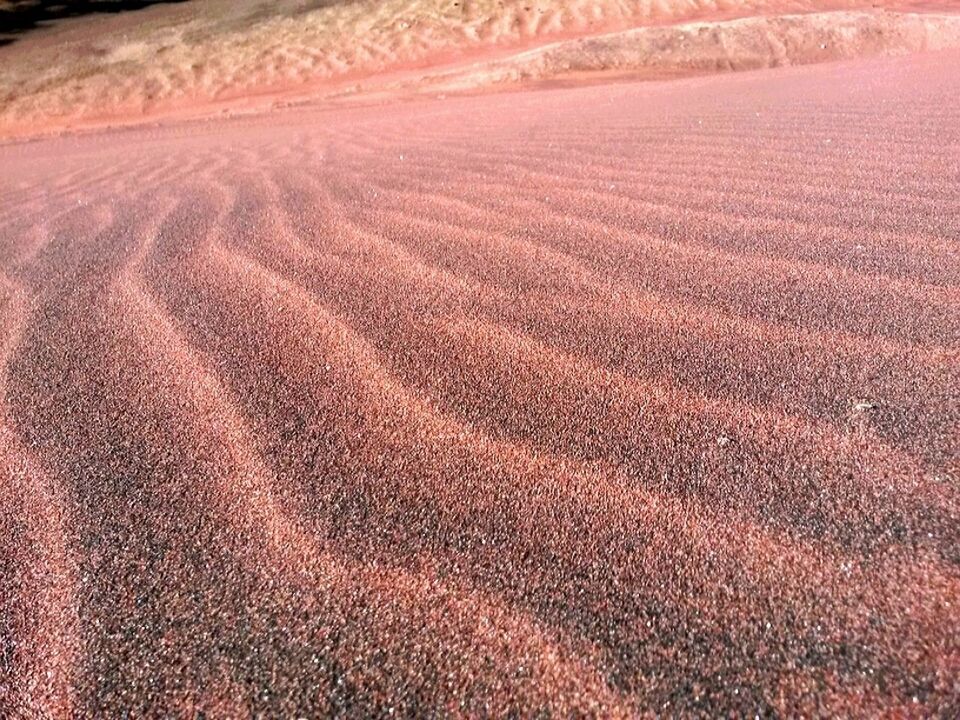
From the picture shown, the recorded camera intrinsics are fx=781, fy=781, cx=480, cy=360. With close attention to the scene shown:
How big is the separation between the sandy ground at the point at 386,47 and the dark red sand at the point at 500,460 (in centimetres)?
886

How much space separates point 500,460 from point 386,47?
47.2ft

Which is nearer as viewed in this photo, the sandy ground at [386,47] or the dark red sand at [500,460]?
the dark red sand at [500,460]

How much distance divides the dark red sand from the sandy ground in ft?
29.1

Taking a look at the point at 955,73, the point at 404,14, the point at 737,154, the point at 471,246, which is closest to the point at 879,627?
the point at 471,246

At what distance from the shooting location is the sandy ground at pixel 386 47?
11758mm

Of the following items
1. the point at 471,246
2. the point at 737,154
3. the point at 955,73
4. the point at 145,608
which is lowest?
the point at 955,73

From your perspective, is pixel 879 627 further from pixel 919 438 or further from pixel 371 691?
pixel 371 691

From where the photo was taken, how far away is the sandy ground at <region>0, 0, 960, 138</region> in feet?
38.6

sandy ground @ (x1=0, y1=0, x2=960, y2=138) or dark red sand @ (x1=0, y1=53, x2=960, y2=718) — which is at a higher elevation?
dark red sand @ (x1=0, y1=53, x2=960, y2=718)

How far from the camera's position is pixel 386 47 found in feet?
47.2

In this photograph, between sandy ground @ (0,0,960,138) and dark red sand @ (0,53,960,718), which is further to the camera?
sandy ground @ (0,0,960,138)

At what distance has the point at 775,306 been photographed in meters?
1.93

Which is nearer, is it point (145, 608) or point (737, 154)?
point (145, 608)

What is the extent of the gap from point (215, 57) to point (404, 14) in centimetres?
388
